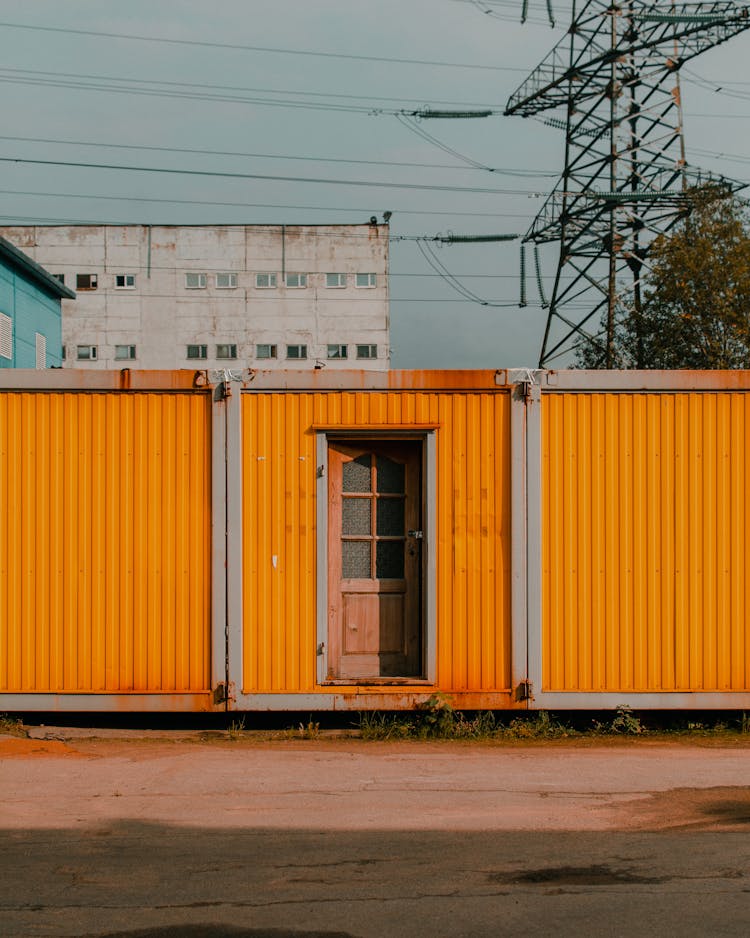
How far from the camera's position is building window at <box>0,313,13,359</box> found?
24.3 m

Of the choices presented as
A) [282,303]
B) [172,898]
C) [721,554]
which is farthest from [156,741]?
[282,303]

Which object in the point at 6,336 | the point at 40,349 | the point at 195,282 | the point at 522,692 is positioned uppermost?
the point at 195,282

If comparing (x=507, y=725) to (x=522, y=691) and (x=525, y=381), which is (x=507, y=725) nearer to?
(x=522, y=691)

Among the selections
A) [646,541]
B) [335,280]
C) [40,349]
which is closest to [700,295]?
[646,541]

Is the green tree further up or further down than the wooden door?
further up

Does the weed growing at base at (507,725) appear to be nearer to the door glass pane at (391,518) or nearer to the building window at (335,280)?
the door glass pane at (391,518)

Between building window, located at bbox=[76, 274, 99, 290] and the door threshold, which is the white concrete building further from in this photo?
the door threshold

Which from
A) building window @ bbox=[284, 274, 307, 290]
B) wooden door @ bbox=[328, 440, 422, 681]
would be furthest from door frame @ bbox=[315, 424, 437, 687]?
building window @ bbox=[284, 274, 307, 290]

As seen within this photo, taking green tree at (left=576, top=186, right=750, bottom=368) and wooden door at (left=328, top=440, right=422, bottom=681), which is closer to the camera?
wooden door at (left=328, top=440, right=422, bottom=681)

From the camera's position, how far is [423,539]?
29.8 feet

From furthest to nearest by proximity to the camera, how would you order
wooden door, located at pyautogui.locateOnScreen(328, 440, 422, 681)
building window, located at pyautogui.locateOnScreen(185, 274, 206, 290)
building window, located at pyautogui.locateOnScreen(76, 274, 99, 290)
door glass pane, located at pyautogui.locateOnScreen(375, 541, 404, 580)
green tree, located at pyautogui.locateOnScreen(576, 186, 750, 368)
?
building window, located at pyautogui.locateOnScreen(185, 274, 206, 290) → building window, located at pyautogui.locateOnScreen(76, 274, 99, 290) → green tree, located at pyautogui.locateOnScreen(576, 186, 750, 368) → door glass pane, located at pyautogui.locateOnScreen(375, 541, 404, 580) → wooden door, located at pyautogui.locateOnScreen(328, 440, 422, 681)

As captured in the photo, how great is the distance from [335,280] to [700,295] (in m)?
37.6

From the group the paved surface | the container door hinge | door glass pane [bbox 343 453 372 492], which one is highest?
door glass pane [bbox 343 453 372 492]

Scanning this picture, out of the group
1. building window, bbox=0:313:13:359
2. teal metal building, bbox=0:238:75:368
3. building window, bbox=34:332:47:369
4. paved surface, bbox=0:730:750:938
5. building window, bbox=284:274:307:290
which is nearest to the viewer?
paved surface, bbox=0:730:750:938
